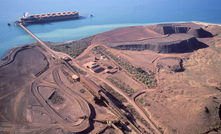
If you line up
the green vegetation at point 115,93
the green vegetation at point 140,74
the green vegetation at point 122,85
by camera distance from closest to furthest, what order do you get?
the green vegetation at point 115,93 → the green vegetation at point 122,85 → the green vegetation at point 140,74

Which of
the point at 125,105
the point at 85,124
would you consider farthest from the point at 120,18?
the point at 85,124

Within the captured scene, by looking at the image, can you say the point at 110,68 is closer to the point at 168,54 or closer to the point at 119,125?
the point at 119,125

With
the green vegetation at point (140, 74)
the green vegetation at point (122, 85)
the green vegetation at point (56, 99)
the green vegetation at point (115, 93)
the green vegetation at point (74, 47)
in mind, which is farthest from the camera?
the green vegetation at point (74, 47)

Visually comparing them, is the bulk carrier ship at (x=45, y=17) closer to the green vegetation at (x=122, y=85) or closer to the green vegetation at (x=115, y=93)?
the green vegetation at (x=122, y=85)

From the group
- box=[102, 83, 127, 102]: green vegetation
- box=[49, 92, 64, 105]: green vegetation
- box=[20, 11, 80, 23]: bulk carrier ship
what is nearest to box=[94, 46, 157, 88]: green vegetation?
box=[102, 83, 127, 102]: green vegetation

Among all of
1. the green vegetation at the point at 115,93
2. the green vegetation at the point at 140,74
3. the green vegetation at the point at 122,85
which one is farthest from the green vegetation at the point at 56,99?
the green vegetation at the point at 140,74

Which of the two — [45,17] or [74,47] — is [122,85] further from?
[45,17]
